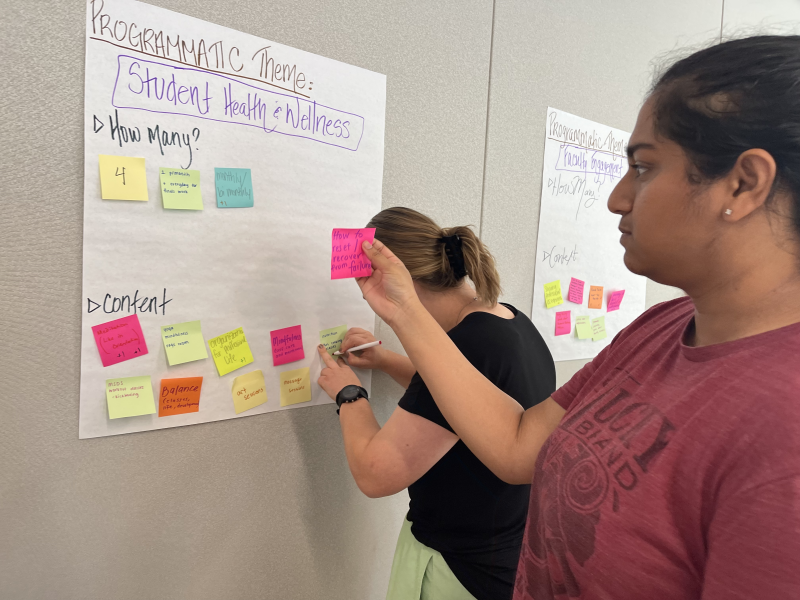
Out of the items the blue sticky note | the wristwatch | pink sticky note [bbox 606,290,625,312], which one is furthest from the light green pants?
pink sticky note [bbox 606,290,625,312]

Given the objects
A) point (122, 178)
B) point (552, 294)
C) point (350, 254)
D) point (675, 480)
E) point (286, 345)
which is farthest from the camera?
point (552, 294)

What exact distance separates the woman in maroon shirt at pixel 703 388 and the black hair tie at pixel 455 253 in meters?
0.44

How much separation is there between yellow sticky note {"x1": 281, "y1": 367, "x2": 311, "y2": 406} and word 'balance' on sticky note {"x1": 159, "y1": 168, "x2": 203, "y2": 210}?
0.40 metres

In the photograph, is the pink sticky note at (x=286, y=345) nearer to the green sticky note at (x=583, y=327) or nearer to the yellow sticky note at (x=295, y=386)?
the yellow sticky note at (x=295, y=386)

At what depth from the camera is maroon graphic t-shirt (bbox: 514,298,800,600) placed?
440mm

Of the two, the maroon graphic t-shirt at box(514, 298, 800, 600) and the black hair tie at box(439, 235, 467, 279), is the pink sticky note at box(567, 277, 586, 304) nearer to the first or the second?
the black hair tie at box(439, 235, 467, 279)

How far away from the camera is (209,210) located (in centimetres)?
99

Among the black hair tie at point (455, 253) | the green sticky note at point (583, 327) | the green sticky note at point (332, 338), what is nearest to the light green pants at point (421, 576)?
the green sticky note at point (332, 338)

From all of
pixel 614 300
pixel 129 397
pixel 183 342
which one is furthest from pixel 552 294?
pixel 129 397

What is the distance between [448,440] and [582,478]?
345 millimetres

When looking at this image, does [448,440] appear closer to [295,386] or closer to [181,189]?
[295,386]

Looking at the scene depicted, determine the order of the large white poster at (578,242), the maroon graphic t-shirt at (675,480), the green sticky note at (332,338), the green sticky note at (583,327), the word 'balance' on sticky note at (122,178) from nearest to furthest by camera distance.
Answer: the maroon graphic t-shirt at (675,480), the word 'balance' on sticky note at (122,178), the green sticky note at (332,338), the large white poster at (578,242), the green sticky note at (583,327)

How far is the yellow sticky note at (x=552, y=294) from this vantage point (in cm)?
161

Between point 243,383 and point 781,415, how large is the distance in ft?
2.93
